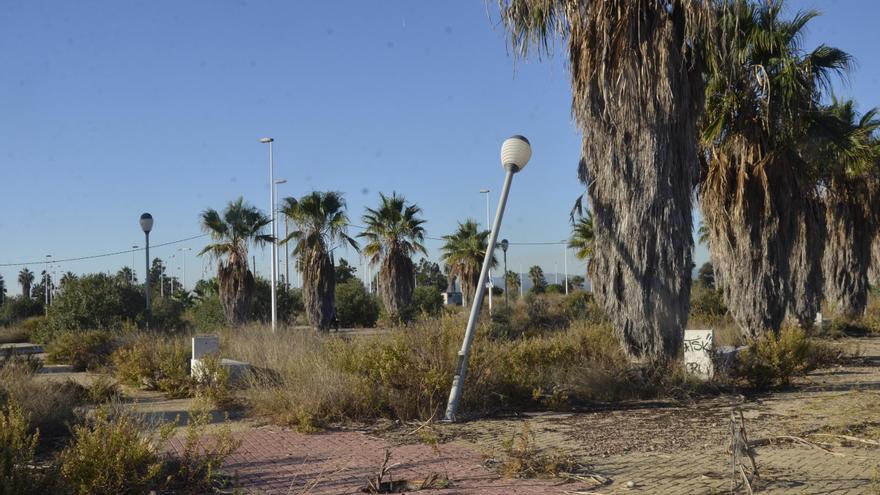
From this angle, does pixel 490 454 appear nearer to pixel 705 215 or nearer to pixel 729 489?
pixel 729 489

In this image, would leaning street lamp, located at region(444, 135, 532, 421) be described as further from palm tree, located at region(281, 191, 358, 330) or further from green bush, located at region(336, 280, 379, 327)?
A: green bush, located at region(336, 280, 379, 327)

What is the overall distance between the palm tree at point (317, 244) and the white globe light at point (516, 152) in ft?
70.5

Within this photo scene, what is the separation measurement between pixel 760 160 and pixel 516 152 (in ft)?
25.7

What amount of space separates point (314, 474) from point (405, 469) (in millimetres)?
860

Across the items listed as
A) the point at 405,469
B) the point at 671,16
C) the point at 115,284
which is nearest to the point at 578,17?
the point at 671,16

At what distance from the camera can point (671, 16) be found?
12469 millimetres

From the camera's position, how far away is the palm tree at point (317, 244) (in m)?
31.7

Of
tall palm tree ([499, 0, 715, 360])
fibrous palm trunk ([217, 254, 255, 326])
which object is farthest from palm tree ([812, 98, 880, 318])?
fibrous palm trunk ([217, 254, 255, 326])

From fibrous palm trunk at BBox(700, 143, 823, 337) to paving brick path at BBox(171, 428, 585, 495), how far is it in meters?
10.3

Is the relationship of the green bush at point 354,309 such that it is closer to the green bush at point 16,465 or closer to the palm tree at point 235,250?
the palm tree at point 235,250

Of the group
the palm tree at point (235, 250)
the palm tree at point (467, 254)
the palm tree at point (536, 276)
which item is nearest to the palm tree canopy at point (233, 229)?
the palm tree at point (235, 250)

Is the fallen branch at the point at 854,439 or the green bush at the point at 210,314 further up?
the green bush at the point at 210,314

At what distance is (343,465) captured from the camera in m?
7.79

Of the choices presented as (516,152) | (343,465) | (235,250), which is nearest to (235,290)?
(235,250)
